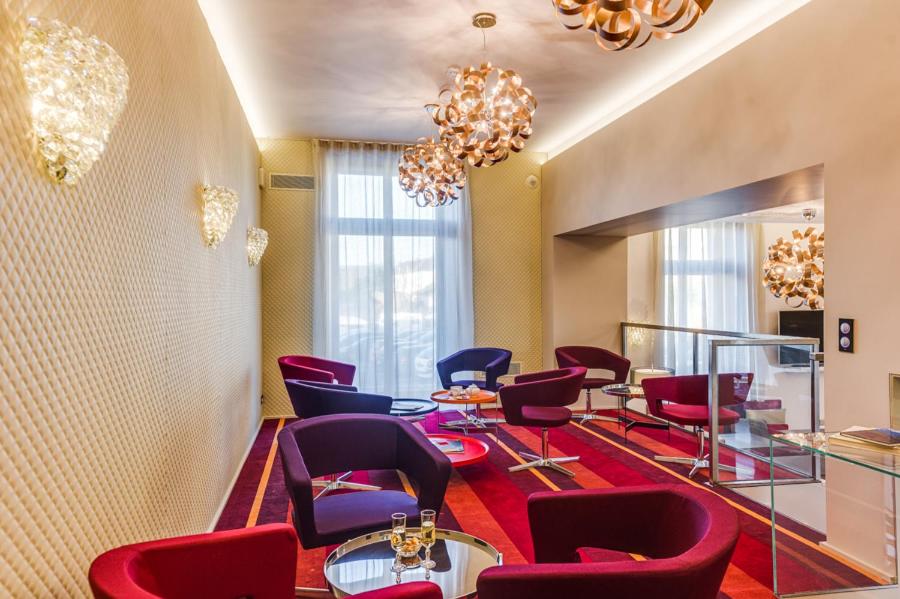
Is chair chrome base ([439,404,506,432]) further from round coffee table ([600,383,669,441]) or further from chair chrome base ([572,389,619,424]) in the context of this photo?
round coffee table ([600,383,669,441])

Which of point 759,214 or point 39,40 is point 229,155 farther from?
point 759,214

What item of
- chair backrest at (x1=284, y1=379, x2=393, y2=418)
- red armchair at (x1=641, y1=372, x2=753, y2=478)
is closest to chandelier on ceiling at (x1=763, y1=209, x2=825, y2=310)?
red armchair at (x1=641, y1=372, x2=753, y2=478)

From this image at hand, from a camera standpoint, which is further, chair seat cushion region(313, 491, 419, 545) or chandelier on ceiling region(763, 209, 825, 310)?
chandelier on ceiling region(763, 209, 825, 310)

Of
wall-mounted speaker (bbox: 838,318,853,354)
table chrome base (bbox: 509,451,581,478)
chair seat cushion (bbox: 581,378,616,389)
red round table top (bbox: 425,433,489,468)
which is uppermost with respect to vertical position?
wall-mounted speaker (bbox: 838,318,853,354)

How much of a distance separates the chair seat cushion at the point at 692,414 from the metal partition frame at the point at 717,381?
8 centimetres

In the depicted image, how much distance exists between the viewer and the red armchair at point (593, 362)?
719 centimetres

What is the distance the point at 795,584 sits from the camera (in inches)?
117

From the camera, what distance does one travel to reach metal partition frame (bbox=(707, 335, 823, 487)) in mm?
4359

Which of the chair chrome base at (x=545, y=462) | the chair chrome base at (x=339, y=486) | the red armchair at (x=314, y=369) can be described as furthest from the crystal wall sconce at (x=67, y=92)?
the red armchair at (x=314, y=369)

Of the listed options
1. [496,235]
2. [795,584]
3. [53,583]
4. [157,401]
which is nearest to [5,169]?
[53,583]

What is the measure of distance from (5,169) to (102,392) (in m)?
0.87

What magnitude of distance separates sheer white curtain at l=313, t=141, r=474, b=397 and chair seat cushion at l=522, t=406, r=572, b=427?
2.74m

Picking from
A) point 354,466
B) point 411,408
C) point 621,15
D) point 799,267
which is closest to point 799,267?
point 799,267

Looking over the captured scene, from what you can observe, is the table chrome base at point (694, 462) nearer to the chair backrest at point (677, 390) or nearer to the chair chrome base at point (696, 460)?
the chair chrome base at point (696, 460)
